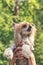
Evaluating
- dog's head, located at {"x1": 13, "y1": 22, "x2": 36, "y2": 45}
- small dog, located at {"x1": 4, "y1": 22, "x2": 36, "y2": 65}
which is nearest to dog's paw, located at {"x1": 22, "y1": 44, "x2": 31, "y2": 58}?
small dog, located at {"x1": 4, "y1": 22, "x2": 36, "y2": 65}

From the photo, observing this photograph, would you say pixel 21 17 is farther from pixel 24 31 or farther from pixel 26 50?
pixel 26 50

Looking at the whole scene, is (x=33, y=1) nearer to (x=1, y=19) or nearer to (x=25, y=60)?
(x=1, y=19)

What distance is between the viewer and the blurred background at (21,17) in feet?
46.7

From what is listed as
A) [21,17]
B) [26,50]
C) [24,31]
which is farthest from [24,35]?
[21,17]

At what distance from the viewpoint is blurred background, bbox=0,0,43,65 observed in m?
14.2

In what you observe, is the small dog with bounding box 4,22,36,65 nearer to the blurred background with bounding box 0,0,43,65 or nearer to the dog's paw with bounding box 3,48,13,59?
the dog's paw with bounding box 3,48,13,59

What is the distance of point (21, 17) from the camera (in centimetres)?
1475

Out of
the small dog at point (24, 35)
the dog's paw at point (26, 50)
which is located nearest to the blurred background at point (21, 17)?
the small dog at point (24, 35)

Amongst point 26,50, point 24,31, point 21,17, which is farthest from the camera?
point 21,17

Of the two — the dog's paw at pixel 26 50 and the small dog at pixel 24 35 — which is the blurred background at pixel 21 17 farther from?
the dog's paw at pixel 26 50

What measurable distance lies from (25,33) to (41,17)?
10.7 metres

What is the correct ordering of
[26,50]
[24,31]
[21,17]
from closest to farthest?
[26,50]
[24,31]
[21,17]

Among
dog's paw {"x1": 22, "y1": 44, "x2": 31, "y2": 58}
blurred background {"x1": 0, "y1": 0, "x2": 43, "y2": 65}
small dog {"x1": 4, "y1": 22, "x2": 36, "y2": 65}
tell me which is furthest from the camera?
blurred background {"x1": 0, "y1": 0, "x2": 43, "y2": 65}

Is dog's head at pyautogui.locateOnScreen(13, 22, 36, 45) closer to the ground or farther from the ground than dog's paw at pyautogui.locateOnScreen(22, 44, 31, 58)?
farther from the ground
